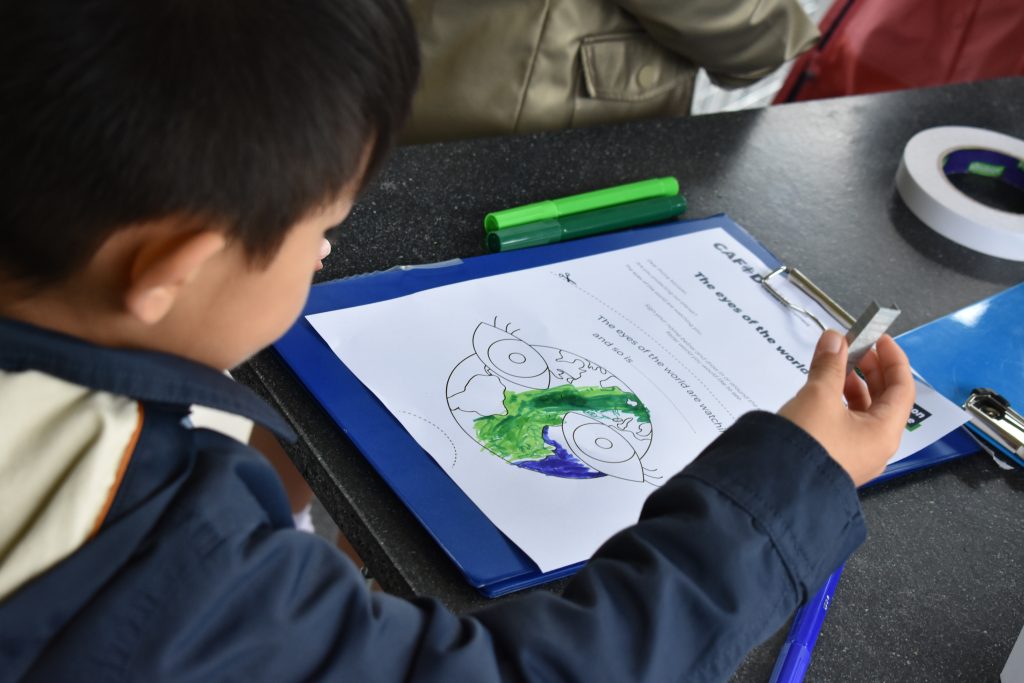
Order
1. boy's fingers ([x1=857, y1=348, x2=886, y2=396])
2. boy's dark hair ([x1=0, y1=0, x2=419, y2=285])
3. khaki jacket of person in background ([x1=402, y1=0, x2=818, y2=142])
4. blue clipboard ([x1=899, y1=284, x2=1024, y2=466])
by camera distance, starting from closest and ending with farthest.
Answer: boy's dark hair ([x1=0, y1=0, x2=419, y2=285]), boy's fingers ([x1=857, y1=348, x2=886, y2=396]), blue clipboard ([x1=899, y1=284, x2=1024, y2=466]), khaki jacket of person in background ([x1=402, y1=0, x2=818, y2=142])

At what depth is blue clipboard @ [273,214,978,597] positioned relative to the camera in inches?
21.8

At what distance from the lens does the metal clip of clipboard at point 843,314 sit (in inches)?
25.3

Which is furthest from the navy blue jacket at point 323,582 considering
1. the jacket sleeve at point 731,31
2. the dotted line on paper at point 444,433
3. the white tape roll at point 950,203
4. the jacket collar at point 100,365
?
the jacket sleeve at point 731,31

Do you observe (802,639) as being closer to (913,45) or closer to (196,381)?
(196,381)

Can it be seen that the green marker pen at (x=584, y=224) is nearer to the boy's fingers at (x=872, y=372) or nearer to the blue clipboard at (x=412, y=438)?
the blue clipboard at (x=412, y=438)

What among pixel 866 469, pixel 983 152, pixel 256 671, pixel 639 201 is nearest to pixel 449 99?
pixel 639 201

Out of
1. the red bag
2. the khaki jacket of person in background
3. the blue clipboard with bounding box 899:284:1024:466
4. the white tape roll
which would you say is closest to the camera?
the blue clipboard with bounding box 899:284:1024:466

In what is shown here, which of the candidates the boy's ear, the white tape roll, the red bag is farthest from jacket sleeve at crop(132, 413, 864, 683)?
the red bag

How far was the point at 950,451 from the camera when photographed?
70 cm

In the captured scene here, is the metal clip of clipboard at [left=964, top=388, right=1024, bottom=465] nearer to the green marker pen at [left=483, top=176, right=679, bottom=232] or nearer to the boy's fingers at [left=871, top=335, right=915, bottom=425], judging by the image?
the boy's fingers at [left=871, top=335, right=915, bottom=425]

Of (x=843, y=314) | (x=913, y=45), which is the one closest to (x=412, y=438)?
(x=843, y=314)

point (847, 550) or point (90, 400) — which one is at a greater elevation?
point (90, 400)

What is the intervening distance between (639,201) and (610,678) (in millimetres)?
465

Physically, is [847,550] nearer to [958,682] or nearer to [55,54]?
[958,682]
